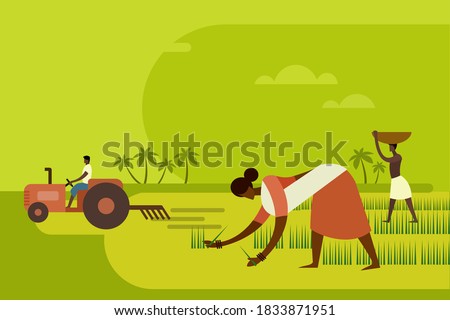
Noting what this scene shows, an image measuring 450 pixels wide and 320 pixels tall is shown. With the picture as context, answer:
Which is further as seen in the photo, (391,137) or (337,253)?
(391,137)

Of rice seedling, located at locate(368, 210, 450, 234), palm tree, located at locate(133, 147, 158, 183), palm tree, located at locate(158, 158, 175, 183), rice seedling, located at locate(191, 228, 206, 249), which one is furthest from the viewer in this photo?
palm tree, located at locate(158, 158, 175, 183)

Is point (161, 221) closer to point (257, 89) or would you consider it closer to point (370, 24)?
point (257, 89)

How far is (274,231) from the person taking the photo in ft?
43.4

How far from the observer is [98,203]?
13.6m

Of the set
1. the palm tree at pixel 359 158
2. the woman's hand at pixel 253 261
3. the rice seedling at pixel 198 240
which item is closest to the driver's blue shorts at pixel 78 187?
the rice seedling at pixel 198 240

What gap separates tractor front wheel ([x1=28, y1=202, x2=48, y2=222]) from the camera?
13703mm

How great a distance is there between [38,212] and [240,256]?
3002 millimetres

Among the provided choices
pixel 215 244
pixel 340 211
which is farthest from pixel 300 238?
pixel 215 244

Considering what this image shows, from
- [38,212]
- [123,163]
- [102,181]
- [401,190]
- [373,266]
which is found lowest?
[373,266]

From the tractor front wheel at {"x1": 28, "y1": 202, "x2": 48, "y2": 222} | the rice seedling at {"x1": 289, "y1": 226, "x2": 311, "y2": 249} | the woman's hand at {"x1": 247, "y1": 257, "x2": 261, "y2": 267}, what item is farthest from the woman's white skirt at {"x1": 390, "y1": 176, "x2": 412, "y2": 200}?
the tractor front wheel at {"x1": 28, "y1": 202, "x2": 48, "y2": 222}

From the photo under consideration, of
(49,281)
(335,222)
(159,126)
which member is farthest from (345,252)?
(49,281)

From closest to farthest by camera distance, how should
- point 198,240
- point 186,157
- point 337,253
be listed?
point 337,253 < point 198,240 < point 186,157

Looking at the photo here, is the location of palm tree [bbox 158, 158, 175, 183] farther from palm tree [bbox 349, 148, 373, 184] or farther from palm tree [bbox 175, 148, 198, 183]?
palm tree [bbox 349, 148, 373, 184]

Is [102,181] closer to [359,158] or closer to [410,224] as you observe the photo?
[359,158]
